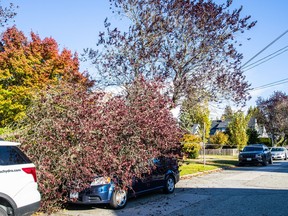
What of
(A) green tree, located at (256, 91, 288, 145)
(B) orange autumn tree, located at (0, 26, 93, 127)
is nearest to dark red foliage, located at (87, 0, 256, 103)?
(B) orange autumn tree, located at (0, 26, 93, 127)

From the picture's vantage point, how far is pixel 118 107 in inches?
382

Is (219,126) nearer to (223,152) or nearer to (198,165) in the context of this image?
(223,152)

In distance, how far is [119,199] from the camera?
346 inches

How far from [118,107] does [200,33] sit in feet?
30.2

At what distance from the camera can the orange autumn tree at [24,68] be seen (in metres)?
17.8

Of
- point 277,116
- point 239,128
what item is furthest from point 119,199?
point 277,116

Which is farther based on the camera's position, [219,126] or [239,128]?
[219,126]

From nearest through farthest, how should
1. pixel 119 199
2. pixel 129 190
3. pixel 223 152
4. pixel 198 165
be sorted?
pixel 119 199 < pixel 129 190 < pixel 198 165 < pixel 223 152

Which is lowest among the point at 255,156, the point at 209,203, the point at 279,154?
the point at 209,203

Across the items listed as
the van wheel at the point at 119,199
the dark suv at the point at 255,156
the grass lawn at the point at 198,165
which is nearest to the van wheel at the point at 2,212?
the van wheel at the point at 119,199

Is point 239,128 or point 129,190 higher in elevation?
point 239,128

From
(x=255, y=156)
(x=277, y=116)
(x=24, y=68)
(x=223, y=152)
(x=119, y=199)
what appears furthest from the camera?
(x=277, y=116)

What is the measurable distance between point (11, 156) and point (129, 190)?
4145mm

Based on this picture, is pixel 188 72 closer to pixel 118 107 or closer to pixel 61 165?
pixel 118 107
